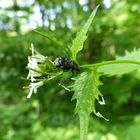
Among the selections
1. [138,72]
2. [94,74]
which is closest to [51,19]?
[138,72]

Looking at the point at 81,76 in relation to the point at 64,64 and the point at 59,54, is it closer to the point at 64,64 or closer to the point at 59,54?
the point at 64,64

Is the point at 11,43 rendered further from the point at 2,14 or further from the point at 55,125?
the point at 55,125

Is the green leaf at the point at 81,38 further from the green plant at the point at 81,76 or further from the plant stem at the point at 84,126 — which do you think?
the plant stem at the point at 84,126

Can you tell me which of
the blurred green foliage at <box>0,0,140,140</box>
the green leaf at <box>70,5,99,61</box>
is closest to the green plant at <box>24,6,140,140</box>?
the green leaf at <box>70,5,99,61</box>

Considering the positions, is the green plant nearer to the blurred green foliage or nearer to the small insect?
the small insect

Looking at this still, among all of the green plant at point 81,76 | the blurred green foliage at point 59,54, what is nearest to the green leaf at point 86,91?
the green plant at point 81,76

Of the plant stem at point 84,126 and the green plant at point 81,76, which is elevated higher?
the green plant at point 81,76

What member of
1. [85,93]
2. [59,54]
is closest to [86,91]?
[85,93]
